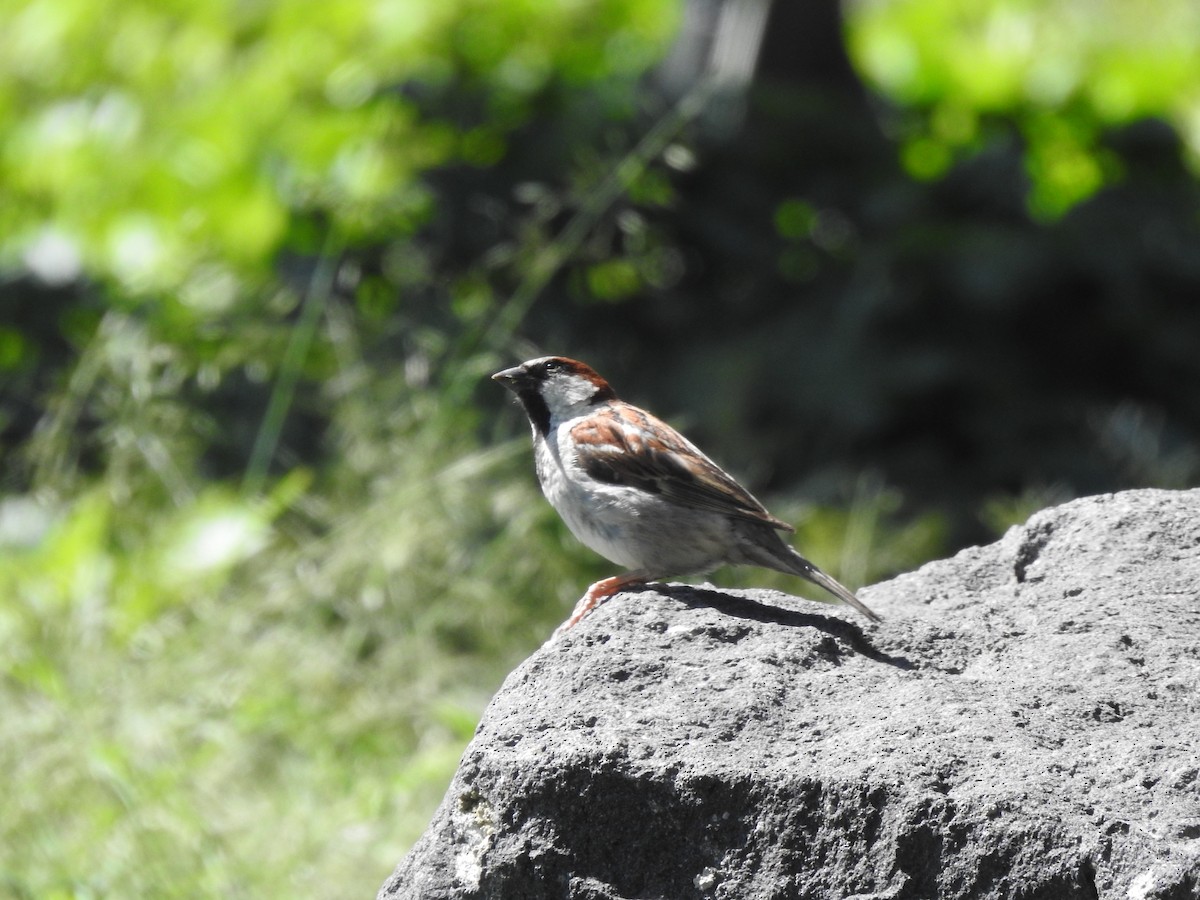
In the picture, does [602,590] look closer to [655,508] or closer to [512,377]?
[655,508]

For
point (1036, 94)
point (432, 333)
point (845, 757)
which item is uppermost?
point (845, 757)

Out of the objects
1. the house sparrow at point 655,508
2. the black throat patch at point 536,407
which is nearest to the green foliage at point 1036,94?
the black throat patch at point 536,407

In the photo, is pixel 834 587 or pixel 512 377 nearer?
pixel 834 587

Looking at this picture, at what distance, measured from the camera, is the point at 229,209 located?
18.5 feet

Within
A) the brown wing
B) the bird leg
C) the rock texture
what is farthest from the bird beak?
the rock texture

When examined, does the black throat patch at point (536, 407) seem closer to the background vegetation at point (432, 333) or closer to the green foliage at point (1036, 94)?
the background vegetation at point (432, 333)

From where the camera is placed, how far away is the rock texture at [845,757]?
2.02 m

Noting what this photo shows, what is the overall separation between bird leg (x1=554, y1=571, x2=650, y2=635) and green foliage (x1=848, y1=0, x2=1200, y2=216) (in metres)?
4.21

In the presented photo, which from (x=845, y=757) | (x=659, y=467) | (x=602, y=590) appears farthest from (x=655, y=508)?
(x=845, y=757)

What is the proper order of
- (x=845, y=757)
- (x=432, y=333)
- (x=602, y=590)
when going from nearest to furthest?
(x=845, y=757), (x=602, y=590), (x=432, y=333)

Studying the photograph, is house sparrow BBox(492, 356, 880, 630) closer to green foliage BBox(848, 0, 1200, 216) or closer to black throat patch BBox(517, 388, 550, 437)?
black throat patch BBox(517, 388, 550, 437)

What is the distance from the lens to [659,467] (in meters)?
3.12

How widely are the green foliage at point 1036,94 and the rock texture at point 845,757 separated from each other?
4.57m

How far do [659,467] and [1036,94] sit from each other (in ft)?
14.8
